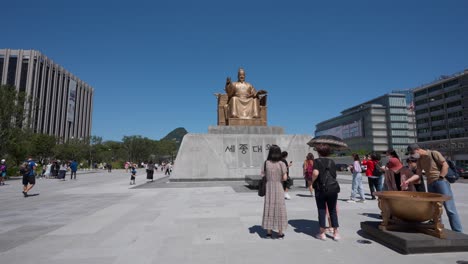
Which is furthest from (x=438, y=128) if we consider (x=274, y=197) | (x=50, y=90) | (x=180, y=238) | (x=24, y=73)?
(x=24, y=73)

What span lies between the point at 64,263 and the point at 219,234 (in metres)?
2.42

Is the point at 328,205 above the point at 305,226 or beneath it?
above

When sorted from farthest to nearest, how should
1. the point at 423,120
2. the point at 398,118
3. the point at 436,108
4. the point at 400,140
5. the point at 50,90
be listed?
the point at 398,118, the point at 400,140, the point at 50,90, the point at 423,120, the point at 436,108

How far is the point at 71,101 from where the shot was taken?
82.0 metres

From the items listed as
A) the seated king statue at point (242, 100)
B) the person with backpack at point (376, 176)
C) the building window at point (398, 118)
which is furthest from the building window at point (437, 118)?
the person with backpack at point (376, 176)

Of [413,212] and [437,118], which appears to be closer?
[413,212]

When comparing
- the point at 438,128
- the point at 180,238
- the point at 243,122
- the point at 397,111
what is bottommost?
the point at 180,238

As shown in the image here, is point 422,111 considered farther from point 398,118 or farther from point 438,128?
point 398,118

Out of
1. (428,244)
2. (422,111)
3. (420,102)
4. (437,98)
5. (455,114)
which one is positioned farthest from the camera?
(420,102)

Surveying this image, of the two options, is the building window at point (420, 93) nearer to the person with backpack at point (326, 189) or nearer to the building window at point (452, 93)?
the building window at point (452, 93)

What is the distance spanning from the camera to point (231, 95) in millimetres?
18641

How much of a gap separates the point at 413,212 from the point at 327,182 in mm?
1320

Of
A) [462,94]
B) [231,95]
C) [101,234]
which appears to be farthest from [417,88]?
[101,234]

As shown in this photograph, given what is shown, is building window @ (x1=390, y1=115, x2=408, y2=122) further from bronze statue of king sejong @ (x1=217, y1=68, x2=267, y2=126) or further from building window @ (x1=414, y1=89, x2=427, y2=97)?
bronze statue of king sejong @ (x1=217, y1=68, x2=267, y2=126)
